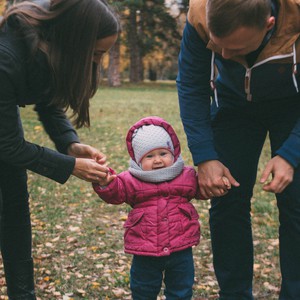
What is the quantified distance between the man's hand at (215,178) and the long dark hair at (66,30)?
0.74m

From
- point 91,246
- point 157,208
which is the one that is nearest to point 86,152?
point 157,208

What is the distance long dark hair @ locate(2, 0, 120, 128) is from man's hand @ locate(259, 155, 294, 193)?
0.98 meters

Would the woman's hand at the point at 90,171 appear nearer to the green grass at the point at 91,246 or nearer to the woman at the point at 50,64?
the woman at the point at 50,64

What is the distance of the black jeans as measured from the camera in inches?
114

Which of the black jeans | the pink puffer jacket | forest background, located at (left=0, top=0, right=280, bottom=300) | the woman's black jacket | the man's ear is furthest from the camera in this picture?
forest background, located at (left=0, top=0, right=280, bottom=300)

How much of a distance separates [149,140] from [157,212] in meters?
0.39

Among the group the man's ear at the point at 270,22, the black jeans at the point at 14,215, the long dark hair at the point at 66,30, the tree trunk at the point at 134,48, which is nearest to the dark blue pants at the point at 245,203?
the man's ear at the point at 270,22

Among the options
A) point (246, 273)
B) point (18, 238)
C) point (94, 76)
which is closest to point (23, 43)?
point (94, 76)

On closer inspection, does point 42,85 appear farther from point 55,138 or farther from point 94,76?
point 55,138

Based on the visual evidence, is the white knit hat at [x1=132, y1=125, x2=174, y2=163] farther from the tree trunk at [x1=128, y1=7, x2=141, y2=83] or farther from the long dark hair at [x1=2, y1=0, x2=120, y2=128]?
the tree trunk at [x1=128, y1=7, x2=141, y2=83]

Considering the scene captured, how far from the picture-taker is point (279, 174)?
2.55 meters

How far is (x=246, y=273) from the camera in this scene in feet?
10.3

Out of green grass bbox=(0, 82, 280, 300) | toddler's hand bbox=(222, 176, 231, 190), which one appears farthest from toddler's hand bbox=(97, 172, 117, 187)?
green grass bbox=(0, 82, 280, 300)

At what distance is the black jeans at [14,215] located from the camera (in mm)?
2896
